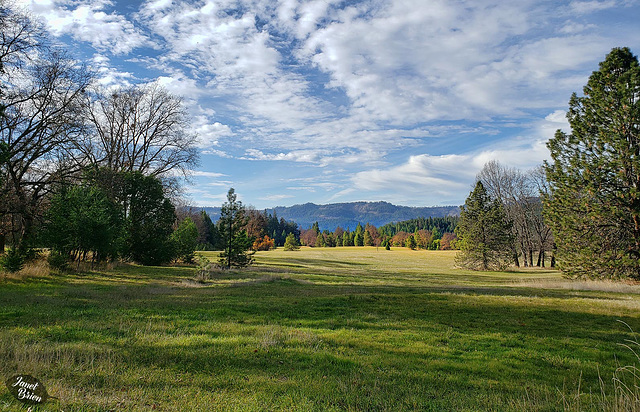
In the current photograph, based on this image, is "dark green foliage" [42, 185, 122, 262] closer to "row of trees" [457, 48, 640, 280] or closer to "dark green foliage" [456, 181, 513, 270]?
"row of trees" [457, 48, 640, 280]

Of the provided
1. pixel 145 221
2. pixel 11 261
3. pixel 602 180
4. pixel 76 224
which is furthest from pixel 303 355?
pixel 145 221

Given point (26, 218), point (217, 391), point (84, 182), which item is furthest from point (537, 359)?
point (84, 182)

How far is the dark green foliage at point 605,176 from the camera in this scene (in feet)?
69.7

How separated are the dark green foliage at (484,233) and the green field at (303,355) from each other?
35073 mm

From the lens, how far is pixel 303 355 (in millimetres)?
6227

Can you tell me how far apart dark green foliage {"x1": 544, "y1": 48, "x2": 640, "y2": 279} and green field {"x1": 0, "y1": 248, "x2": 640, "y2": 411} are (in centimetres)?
1369

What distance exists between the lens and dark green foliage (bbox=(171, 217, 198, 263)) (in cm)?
3444

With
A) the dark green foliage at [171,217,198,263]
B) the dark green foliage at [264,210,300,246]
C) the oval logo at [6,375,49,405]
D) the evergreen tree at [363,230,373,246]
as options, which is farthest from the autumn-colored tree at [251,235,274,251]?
the oval logo at [6,375,49,405]

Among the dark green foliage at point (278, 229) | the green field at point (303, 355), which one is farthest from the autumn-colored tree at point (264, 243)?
the green field at point (303, 355)

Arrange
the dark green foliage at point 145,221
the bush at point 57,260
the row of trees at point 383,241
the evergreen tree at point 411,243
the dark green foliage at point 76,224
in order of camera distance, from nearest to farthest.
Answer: the bush at point 57,260, the dark green foliage at point 76,224, the dark green foliage at point 145,221, the evergreen tree at point 411,243, the row of trees at point 383,241

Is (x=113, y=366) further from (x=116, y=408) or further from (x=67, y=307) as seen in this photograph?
(x=67, y=307)

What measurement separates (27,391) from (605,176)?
2921 centimetres

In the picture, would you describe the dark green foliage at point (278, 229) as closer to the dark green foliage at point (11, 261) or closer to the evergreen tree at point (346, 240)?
the evergreen tree at point (346, 240)

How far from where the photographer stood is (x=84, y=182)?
25219 millimetres
